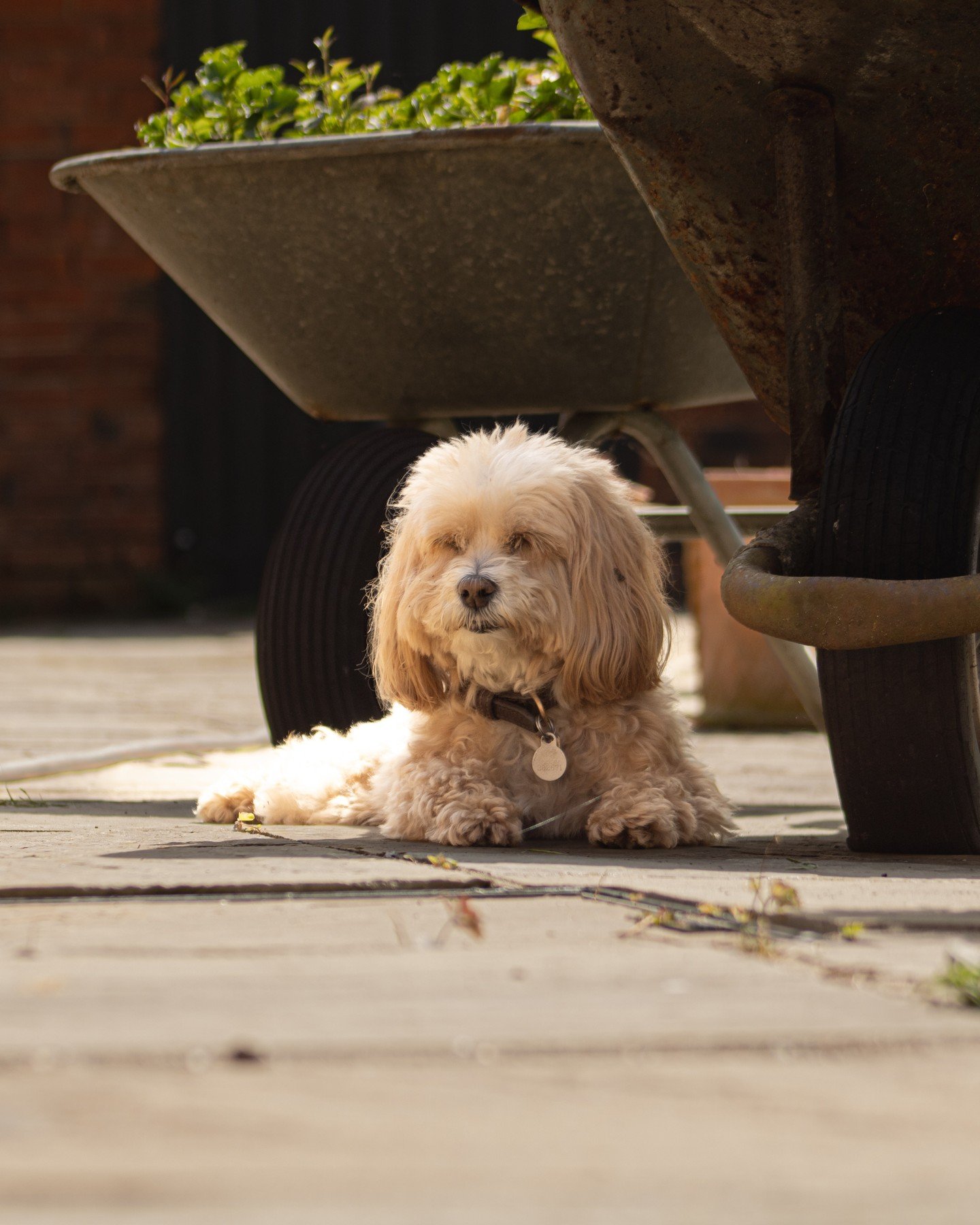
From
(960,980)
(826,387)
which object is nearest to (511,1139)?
(960,980)

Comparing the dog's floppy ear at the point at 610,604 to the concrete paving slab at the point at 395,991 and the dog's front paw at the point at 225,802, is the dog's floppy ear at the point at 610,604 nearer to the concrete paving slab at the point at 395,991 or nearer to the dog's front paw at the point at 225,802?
the dog's front paw at the point at 225,802

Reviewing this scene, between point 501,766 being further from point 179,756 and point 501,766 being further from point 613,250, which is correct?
point 179,756

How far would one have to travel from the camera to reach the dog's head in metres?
2.95

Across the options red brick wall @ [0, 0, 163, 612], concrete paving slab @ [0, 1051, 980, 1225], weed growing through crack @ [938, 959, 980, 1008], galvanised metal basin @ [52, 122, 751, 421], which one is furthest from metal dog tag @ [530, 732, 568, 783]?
red brick wall @ [0, 0, 163, 612]

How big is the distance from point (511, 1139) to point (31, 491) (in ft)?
34.9

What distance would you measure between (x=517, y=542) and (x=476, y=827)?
0.51 m

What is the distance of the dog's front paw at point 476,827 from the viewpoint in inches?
113

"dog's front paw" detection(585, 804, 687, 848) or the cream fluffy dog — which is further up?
the cream fluffy dog

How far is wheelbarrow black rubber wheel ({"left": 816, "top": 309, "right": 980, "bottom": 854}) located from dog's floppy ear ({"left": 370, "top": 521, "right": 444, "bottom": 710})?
73cm

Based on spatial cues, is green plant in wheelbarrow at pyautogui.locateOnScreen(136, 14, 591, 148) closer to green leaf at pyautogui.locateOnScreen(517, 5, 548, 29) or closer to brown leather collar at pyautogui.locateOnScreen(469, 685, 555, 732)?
green leaf at pyautogui.locateOnScreen(517, 5, 548, 29)

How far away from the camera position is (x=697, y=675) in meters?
7.58

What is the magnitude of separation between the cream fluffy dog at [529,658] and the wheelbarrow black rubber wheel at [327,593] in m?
0.52

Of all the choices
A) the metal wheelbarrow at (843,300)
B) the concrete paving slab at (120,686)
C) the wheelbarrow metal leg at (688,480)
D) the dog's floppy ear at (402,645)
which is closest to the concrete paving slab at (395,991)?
the metal wheelbarrow at (843,300)

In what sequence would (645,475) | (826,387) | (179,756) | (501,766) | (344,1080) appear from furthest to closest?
(645,475)
(179,756)
(501,766)
(826,387)
(344,1080)
